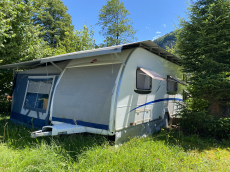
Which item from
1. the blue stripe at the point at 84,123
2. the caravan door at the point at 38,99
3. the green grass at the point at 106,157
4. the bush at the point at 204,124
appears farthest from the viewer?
the caravan door at the point at 38,99

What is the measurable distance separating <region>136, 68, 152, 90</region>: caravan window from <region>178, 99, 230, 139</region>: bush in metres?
1.68

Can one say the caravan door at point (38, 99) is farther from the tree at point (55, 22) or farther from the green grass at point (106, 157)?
the tree at point (55, 22)

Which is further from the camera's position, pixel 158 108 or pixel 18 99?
pixel 18 99

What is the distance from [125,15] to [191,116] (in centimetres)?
1259

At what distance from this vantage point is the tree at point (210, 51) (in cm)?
509

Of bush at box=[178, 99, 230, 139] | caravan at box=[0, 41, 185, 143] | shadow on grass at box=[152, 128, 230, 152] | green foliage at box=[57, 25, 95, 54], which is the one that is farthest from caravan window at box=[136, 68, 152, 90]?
green foliage at box=[57, 25, 95, 54]

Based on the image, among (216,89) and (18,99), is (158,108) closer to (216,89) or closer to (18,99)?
(216,89)

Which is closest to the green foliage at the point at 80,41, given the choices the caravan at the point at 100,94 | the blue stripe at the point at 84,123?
the caravan at the point at 100,94

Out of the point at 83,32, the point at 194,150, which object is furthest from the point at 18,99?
the point at 83,32

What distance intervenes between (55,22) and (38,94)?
18.5 m

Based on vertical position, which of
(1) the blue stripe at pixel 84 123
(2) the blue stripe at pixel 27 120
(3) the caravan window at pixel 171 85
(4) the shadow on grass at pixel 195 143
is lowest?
(4) the shadow on grass at pixel 195 143

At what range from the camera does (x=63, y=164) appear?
297 centimetres

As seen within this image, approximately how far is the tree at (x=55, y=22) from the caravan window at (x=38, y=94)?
50.5 ft

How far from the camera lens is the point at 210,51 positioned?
5.44 metres
